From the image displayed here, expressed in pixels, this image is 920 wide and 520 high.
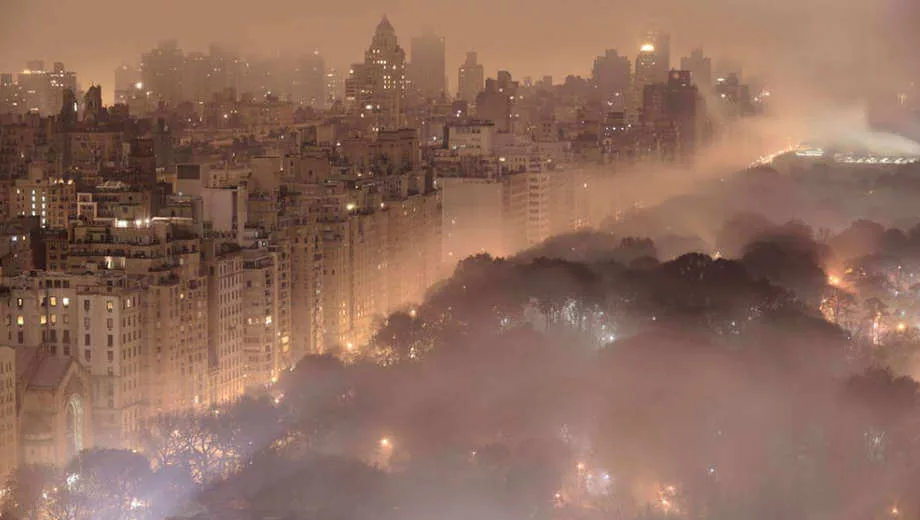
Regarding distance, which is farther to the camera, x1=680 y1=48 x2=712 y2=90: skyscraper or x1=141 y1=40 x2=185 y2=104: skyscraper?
x1=680 y1=48 x2=712 y2=90: skyscraper

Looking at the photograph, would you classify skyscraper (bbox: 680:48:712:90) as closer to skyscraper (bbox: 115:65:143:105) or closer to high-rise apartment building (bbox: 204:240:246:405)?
skyscraper (bbox: 115:65:143:105)

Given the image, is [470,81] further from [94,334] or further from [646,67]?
[94,334]

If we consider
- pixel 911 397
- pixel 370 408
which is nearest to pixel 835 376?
pixel 911 397

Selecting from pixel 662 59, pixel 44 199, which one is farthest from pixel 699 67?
pixel 44 199

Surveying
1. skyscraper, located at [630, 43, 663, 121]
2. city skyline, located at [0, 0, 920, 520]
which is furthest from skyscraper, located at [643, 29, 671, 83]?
city skyline, located at [0, 0, 920, 520]

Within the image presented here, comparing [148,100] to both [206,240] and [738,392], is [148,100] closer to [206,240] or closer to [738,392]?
[206,240]
